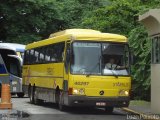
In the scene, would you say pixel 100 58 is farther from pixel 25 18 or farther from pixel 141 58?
pixel 25 18

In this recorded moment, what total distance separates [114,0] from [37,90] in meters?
9.51

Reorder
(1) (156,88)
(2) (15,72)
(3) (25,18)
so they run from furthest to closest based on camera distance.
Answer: (3) (25,18)
(2) (15,72)
(1) (156,88)

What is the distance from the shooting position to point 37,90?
26.6 metres

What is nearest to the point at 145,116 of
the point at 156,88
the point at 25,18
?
the point at 156,88

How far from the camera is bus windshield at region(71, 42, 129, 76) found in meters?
20.8

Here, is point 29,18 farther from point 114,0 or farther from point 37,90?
point 37,90

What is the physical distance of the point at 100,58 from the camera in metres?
20.9

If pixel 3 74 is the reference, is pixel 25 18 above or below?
above

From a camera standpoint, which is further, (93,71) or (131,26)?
(131,26)

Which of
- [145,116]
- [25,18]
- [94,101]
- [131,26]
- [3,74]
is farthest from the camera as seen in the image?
[25,18]

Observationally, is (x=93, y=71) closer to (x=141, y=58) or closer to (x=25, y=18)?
(x=141, y=58)

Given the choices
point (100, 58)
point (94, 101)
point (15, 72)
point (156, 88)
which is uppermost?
point (100, 58)

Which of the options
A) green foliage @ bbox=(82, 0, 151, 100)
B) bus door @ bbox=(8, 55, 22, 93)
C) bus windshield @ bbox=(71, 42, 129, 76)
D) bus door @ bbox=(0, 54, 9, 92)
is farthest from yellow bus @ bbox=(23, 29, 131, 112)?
bus door @ bbox=(8, 55, 22, 93)

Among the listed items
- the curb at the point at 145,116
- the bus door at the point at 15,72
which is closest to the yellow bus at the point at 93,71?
the curb at the point at 145,116
